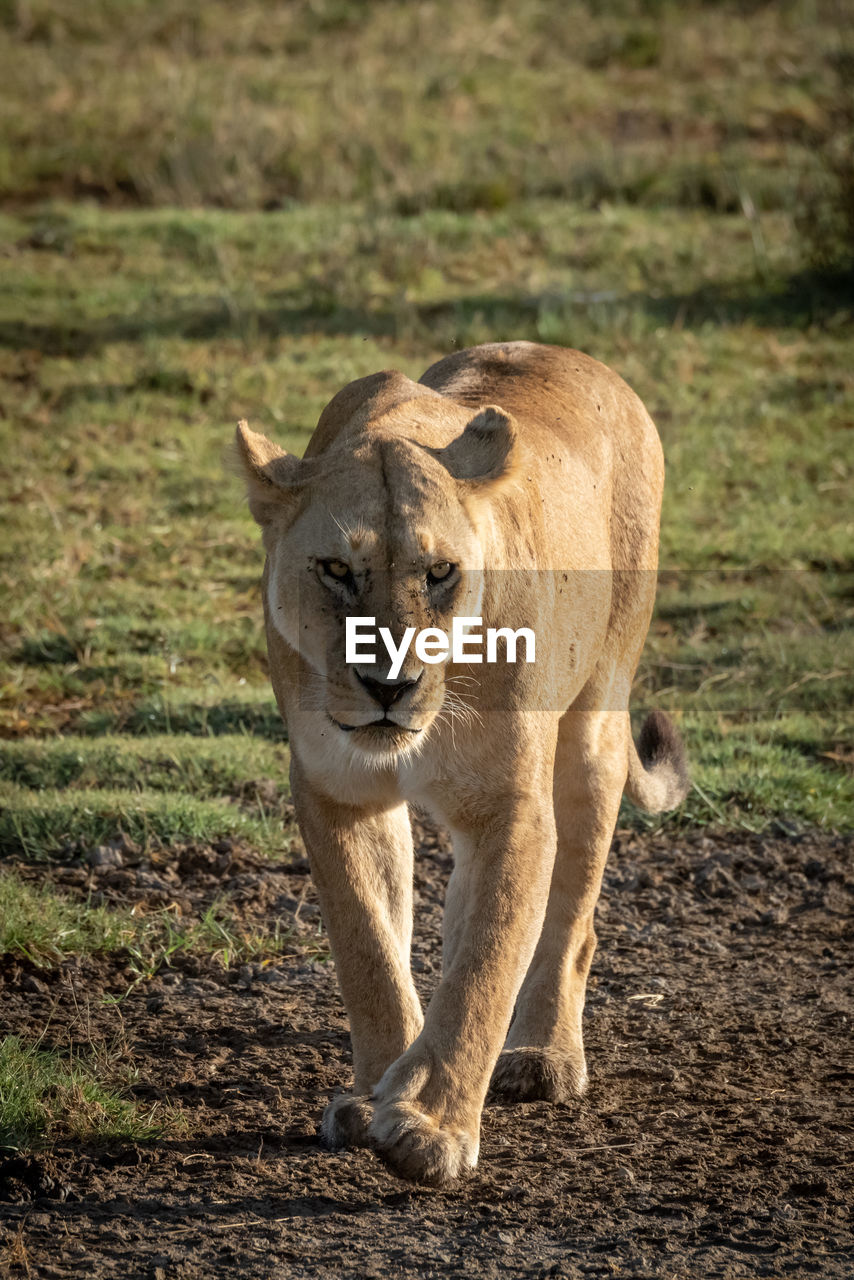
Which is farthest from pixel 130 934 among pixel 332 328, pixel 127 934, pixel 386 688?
pixel 332 328

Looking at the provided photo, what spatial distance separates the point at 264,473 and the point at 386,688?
0.58m

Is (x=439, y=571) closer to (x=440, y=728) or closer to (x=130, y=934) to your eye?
(x=440, y=728)

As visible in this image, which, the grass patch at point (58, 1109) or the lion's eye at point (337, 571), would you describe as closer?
the lion's eye at point (337, 571)

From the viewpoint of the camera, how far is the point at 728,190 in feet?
43.6

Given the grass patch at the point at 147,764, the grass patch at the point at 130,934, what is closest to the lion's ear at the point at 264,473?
the grass patch at the point at 130,934

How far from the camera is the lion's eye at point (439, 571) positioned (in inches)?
130

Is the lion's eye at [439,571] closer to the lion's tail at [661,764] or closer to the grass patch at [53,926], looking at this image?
the lion's tail at [661,764]

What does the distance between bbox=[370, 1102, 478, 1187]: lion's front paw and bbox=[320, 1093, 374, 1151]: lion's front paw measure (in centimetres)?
23

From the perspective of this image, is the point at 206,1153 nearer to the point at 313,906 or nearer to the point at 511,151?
the point at 313,906

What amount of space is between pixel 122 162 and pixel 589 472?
9.97 meters

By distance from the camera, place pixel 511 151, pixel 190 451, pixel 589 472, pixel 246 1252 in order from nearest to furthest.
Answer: pixel 246 1252 < pixel 589 472 < pixel 190 451 < pixel 511 151

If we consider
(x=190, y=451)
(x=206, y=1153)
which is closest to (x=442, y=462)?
(x=206, y=1153)

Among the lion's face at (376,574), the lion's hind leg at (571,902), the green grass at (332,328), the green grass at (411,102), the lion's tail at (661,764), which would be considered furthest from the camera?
the green grass at (411,102)

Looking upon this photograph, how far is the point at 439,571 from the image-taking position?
10.8 feet
